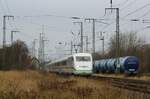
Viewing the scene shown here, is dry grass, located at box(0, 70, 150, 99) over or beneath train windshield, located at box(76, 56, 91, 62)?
beneath

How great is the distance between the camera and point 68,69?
5547 centimetres

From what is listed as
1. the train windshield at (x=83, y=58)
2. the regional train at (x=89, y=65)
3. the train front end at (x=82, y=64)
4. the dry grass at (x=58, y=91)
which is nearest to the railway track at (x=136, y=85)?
the dry grass at (x=58, y=91)

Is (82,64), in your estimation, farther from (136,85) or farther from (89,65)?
(136,85)

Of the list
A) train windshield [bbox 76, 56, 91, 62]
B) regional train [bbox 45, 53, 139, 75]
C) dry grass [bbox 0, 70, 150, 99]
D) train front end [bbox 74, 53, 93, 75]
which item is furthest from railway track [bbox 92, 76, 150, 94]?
train windshield [bbox 76, 56, 91, 62]

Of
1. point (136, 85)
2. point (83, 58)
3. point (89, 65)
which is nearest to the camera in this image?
point (136, 85)

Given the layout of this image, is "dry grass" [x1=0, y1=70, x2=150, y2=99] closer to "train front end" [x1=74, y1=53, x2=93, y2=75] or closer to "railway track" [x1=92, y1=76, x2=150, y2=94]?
"railway track" [x1=92, y1=76, x2=150, y2=94]

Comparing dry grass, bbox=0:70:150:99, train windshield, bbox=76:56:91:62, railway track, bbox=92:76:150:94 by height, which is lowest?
railway track, bbox=92:76:150:94

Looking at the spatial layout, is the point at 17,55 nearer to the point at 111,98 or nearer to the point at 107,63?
the point at 107,63

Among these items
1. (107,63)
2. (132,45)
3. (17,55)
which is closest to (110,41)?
(132,45)

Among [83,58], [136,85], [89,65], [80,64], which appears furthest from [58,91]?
[83,58]

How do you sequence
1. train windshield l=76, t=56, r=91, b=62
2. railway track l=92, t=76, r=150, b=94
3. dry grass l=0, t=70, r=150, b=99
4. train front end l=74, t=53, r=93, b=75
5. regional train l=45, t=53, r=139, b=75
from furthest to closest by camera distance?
train windshield l=76, t=56, r=91, b=62, regional train l=45, t=53, r=139, b=75, train front end l=74, t=53, r=93, b=75, railway track l=92, t=76, r=150, b=94, dry grass l=0, t=70, r=150, b=99

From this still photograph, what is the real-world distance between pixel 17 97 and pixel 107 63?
56473 mm

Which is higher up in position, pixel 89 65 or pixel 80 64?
pixel 80 64

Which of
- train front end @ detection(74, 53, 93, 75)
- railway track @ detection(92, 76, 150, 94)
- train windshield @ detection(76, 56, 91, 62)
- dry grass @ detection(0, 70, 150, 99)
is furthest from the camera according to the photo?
train windshield @ detection(76, 56, 91, 62)
